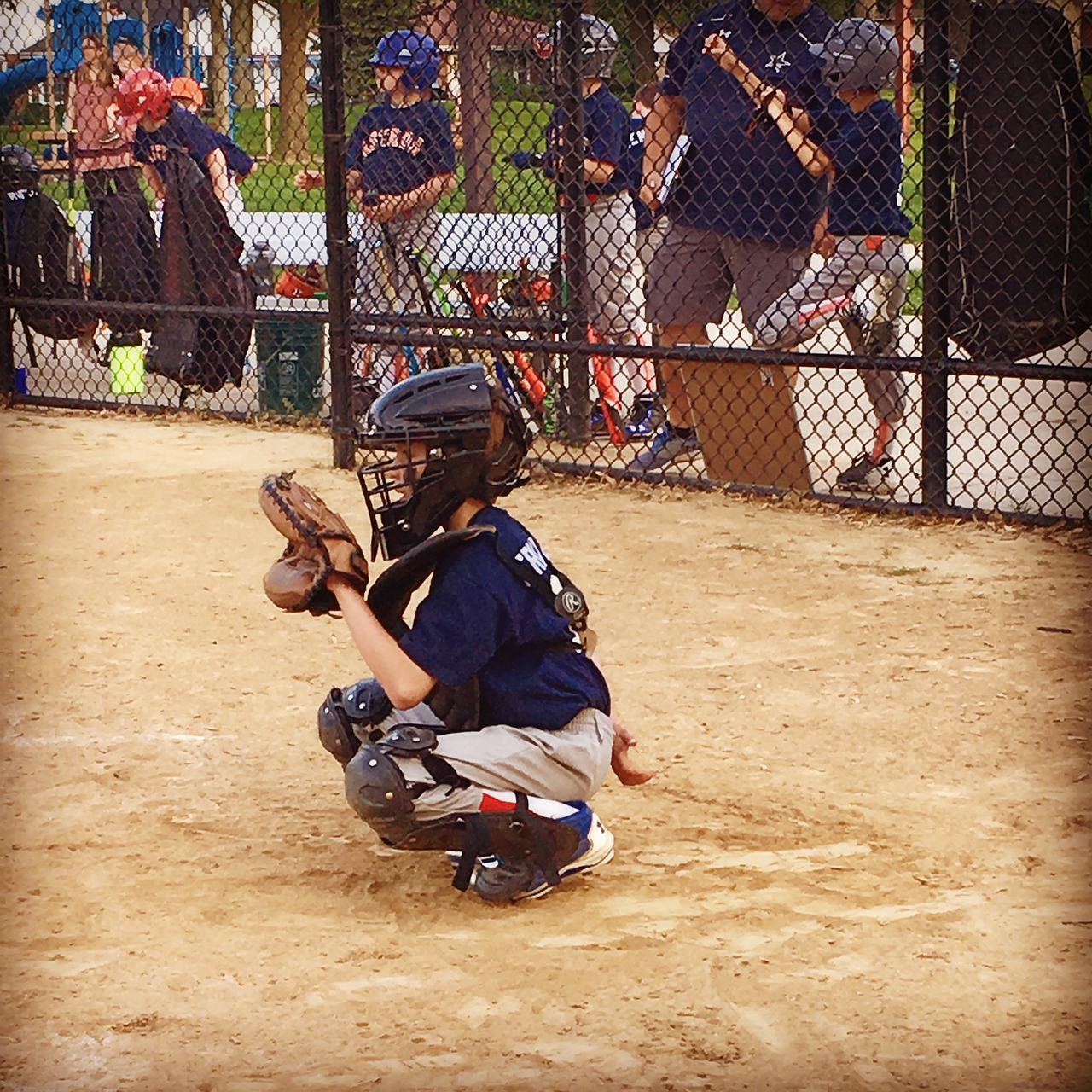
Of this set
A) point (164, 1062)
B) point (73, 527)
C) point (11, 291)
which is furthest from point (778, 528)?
point (11, 291)

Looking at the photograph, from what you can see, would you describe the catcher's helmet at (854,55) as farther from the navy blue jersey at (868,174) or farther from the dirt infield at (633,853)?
the dirt infield at (633,853)

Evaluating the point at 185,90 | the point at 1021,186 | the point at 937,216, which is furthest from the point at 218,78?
the point at 1021,186

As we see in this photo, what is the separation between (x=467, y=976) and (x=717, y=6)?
503cm

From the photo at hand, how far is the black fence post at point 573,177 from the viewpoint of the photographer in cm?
746

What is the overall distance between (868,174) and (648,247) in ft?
7.03

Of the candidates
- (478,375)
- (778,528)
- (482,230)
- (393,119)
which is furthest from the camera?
(482,230)

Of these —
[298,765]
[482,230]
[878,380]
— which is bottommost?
[298,765]

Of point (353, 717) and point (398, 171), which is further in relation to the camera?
point (398, 171)

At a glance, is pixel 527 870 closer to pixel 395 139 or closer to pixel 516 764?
pixel 516 764

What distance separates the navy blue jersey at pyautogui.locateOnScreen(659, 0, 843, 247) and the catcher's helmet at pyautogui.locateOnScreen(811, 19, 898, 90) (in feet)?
0.15

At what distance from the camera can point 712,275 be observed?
7191 mm

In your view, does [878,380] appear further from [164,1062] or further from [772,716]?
[164,1062]

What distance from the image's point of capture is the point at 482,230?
29.4 feet

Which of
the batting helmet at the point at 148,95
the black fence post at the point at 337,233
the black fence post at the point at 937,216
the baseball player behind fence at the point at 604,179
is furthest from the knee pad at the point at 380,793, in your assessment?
the batting helmet at the point at 148,95
